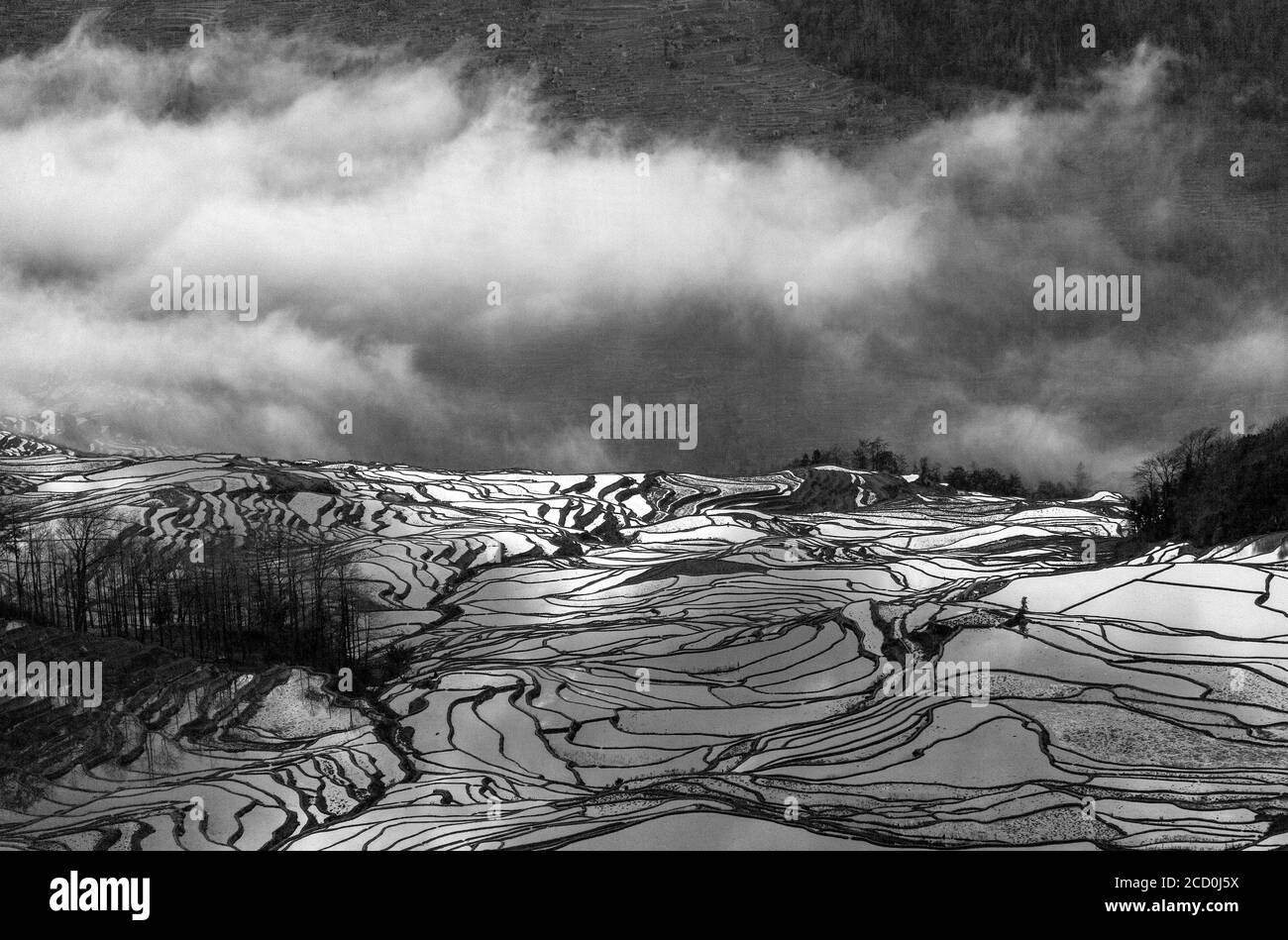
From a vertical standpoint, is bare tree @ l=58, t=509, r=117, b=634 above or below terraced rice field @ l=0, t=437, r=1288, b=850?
above

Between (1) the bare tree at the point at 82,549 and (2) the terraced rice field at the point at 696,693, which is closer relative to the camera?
(2) the terraced rice field at the point at 696,693

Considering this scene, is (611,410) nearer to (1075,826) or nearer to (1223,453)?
(1223,453)

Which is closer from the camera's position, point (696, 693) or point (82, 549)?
point (696, 693)

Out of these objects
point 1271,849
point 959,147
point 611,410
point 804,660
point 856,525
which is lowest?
point 1271,849

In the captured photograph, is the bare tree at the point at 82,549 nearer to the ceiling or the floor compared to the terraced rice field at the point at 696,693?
nearer to the ceiling

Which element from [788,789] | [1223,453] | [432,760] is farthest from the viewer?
[1223,453]

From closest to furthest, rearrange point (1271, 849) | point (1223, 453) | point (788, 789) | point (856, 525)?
point (1271, 849)
point (788, 789)
point (1223, 453)
point (856, 525)

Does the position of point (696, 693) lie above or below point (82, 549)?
below

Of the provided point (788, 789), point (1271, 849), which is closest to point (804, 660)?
point (788, 789)

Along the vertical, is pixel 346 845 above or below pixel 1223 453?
below

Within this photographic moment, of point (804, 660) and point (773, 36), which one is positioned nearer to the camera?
point (804, 660)

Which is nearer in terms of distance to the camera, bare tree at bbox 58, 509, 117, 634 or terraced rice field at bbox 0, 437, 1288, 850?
terraced rice field at bbox 0, 437, 1288, 850
